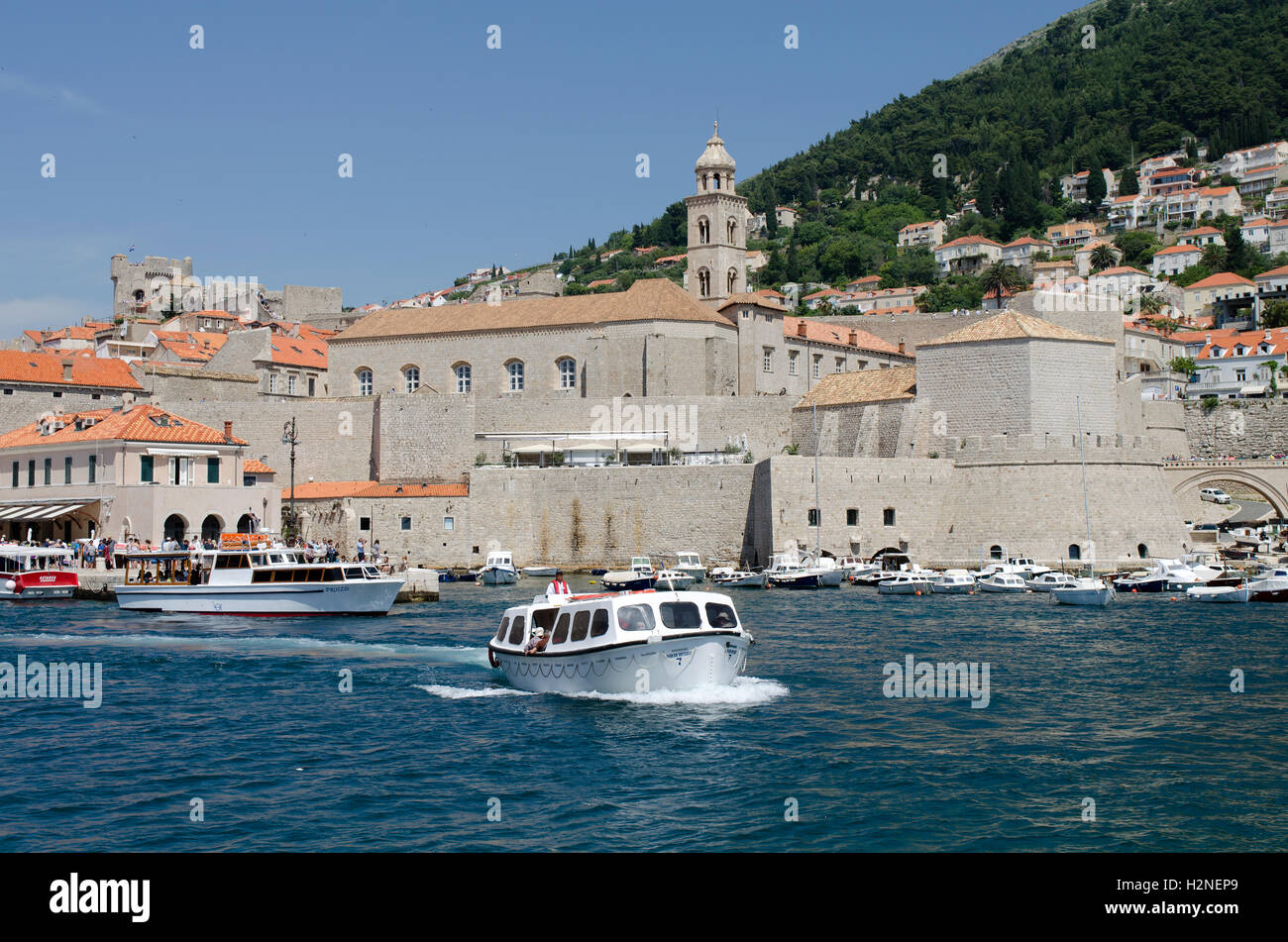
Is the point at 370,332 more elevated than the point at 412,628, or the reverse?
the point at 370,332

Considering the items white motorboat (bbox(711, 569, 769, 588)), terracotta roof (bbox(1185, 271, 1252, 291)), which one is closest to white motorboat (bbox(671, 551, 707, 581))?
white motorboat (bbox(711, 569, 769, 588))

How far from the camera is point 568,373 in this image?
53750mm

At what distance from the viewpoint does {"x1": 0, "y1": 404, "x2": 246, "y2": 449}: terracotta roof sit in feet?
131

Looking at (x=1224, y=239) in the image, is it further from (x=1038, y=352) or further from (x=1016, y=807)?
(x=1016, y=807)

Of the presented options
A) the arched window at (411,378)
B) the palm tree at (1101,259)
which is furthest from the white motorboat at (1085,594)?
the palm tree at (1101,259)

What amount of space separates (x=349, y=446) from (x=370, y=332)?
6.90 m

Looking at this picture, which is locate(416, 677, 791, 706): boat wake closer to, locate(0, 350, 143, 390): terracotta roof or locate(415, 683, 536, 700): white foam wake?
locate(415, 683, 536, 700): white foam wake

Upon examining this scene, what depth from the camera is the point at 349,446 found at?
52406 millimetres

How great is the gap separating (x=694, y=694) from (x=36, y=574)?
26.7 metres

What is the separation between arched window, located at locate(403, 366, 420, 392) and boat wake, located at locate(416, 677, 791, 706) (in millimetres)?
38505

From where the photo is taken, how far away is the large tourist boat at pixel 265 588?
1199 inches

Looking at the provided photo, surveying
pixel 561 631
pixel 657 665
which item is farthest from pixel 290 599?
pixel 657 665

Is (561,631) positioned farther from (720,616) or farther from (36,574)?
(36,574)
